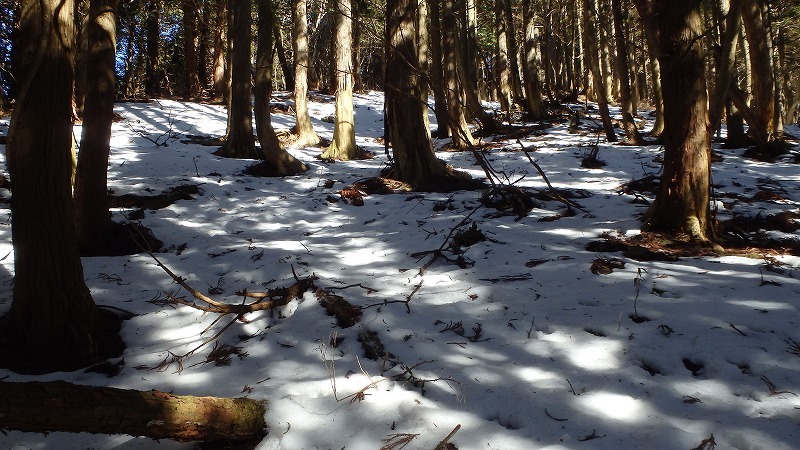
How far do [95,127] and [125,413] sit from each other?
13.0ft

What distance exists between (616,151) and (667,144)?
19.9ft

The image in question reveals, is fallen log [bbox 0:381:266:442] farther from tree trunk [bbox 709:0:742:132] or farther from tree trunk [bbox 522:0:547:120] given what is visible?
tree trunk [bbox 522:0:547:120]

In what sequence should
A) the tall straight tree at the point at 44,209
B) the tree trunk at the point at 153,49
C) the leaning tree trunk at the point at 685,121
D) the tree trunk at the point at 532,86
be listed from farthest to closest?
the tree trunk at the point at 153,49, the tree trunk at the point at 532,86, the leaning tree trunk at the point at 685,121, the tall straight tree at the point at 44,209

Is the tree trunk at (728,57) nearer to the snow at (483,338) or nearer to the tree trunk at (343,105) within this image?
the snow at (483,338)

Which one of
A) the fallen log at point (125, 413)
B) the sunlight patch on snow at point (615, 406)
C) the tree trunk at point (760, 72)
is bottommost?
the sunlight patch on snow at point (615, 406)

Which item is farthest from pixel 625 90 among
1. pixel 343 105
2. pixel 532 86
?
pixel 343 105

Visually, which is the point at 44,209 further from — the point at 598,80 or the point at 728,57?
the point at 598,80

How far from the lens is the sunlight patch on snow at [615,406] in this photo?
2.36m

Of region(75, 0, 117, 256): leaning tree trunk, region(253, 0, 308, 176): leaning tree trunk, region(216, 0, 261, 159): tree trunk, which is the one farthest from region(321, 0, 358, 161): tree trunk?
region(75, 0, 117, 256): leaning tree trunk

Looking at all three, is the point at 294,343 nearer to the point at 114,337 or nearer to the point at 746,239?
the point at 114,337

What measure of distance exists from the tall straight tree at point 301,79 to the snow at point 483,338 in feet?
25.6

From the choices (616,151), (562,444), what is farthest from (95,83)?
(616,151)

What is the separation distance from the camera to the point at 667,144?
4562 millimetres

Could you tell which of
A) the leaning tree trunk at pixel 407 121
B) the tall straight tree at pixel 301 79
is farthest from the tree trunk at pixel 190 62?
the leaning tree trunk at pixel 407 121
